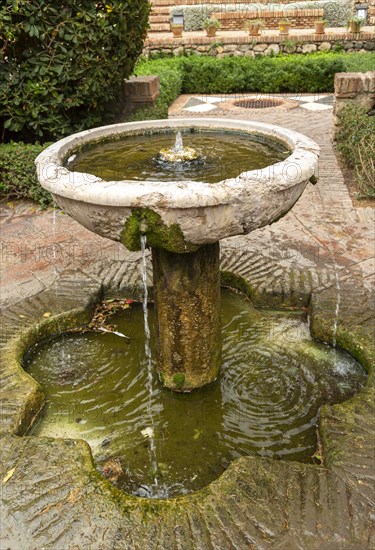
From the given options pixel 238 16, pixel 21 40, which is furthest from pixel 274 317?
pixel 238 16

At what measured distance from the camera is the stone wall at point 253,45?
44.9 feet

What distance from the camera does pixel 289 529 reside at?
198cm

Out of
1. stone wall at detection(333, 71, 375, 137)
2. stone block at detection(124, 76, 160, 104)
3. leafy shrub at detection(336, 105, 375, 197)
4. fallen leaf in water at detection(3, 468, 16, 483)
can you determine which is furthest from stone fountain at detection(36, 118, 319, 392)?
stone wall at detection(333, 71, 375, 137)

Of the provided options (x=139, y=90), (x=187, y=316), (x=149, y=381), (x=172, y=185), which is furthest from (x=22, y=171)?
(x=172, y=185)

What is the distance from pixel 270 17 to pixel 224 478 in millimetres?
17624

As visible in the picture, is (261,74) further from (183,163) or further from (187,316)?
(187,316)

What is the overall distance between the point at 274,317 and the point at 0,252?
7.88ft

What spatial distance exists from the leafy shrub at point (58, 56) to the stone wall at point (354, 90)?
2.64 meters

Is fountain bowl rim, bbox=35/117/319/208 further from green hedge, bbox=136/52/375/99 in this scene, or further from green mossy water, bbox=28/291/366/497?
green hedge, bbox=136/52/375/99

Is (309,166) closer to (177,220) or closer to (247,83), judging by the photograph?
(177,220)

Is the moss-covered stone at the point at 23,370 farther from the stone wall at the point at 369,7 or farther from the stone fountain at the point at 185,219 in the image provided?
the stone wall at the point at 369,7

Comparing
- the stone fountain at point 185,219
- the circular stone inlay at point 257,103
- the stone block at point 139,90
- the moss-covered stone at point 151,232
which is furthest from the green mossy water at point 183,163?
the circular stone inlay at point 257,103

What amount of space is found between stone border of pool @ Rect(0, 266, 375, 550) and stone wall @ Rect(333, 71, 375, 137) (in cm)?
518

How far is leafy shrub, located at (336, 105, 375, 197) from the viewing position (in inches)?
219
